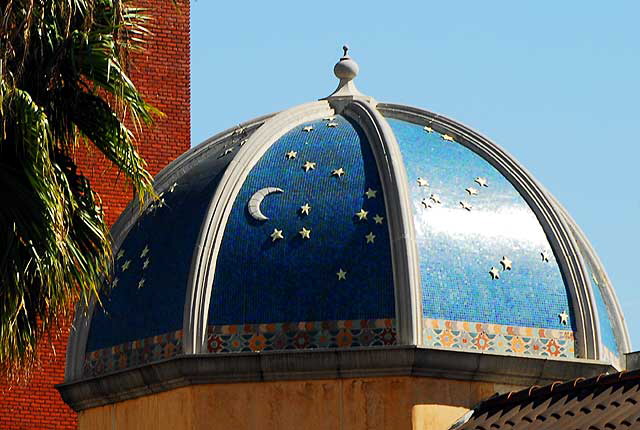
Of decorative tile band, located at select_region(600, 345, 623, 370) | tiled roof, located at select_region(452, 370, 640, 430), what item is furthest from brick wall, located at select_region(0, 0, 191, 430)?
tiled roof, located at select_region(452, 370, 640, 430)

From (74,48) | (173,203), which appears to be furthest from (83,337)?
(74,48)

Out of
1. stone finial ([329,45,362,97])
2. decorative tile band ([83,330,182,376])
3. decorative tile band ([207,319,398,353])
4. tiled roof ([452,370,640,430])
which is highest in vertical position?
stone finial ([329,45,362,97])

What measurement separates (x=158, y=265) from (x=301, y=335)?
2.49 metres

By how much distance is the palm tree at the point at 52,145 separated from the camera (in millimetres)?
15250

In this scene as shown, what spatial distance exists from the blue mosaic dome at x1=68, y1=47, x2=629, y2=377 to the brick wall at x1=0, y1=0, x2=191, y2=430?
247 inches

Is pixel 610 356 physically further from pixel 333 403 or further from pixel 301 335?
pixel 301 335

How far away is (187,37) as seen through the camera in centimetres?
3334

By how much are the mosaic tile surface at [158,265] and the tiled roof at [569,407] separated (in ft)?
13.4

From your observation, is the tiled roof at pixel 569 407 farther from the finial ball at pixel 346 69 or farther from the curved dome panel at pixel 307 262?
the finial ball at pixel 346 69

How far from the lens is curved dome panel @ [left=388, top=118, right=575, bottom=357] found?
22641mm

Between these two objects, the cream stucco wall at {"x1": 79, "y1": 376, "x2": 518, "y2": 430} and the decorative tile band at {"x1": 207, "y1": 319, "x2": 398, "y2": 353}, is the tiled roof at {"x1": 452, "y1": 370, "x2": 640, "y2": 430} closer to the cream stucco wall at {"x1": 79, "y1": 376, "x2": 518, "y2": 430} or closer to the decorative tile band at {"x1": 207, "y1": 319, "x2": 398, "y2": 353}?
the cream stucco wall at {"x1": 79, "y1": 376, "x2": 518, "y2": 430}

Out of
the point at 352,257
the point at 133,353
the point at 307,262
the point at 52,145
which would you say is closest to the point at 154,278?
the point at 133,353

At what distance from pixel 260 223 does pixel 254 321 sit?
4.73 feet

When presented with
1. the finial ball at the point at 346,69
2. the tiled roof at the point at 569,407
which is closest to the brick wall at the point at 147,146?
the finial ball at the point at 346,69
